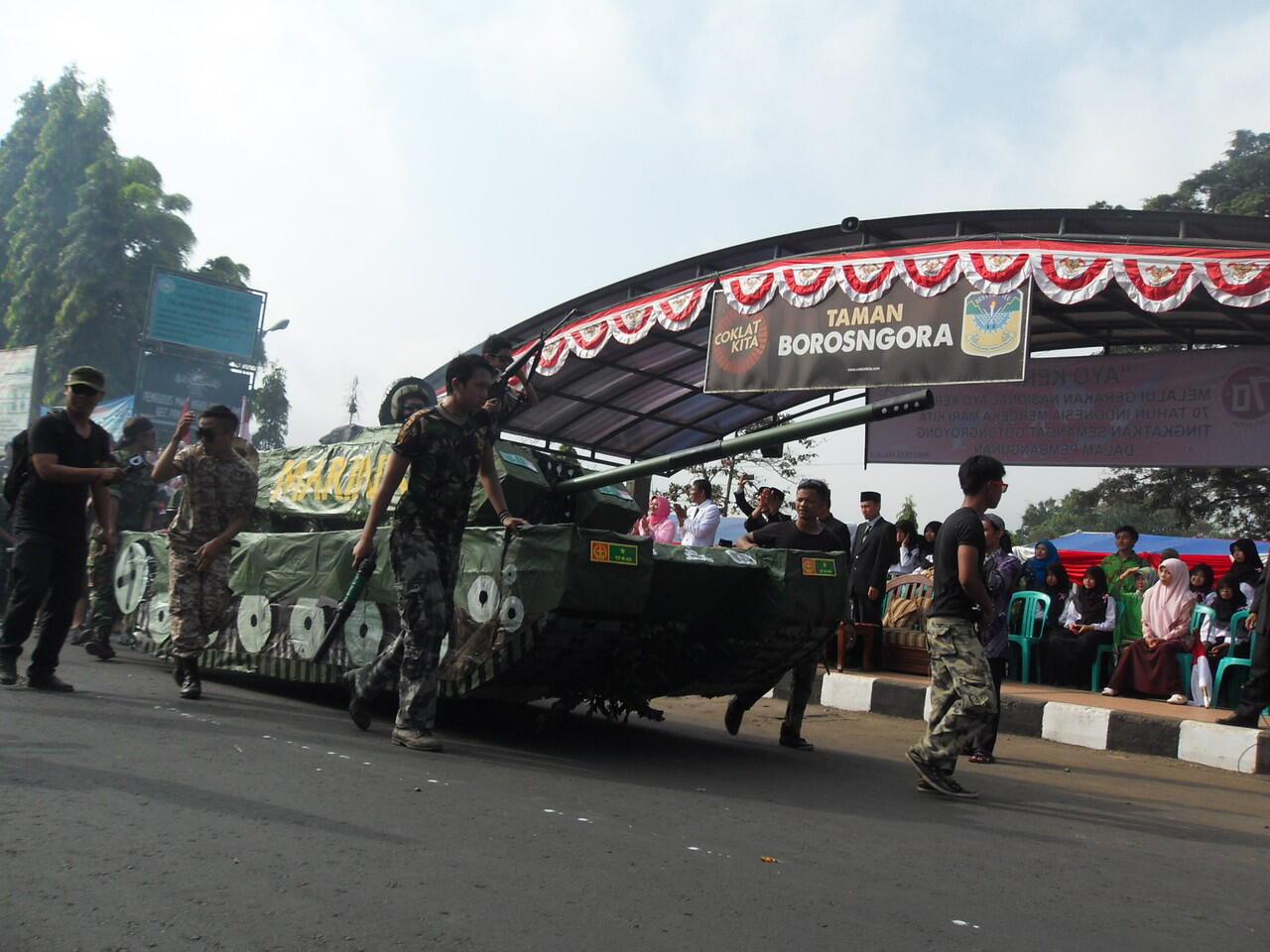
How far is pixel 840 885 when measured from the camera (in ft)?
11.1

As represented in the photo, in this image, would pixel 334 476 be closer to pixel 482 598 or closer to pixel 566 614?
pixel 482 598

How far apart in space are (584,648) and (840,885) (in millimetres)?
2091

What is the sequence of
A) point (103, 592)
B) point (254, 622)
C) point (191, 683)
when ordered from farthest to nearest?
point (103, 592), point (254, 622), point (191, 683)

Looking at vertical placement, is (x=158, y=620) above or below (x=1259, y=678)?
below

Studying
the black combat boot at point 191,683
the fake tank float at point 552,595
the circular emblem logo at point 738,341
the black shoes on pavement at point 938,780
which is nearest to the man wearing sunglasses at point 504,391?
the fake tank float at point 552,595

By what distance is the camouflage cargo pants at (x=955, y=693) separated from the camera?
Answer: 16.2 feet

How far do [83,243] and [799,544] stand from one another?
40845 mm

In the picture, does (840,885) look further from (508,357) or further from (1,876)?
(508,357)

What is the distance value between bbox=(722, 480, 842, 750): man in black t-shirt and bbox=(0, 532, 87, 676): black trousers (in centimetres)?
346

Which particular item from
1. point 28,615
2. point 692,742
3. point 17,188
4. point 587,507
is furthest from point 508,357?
point 17,188

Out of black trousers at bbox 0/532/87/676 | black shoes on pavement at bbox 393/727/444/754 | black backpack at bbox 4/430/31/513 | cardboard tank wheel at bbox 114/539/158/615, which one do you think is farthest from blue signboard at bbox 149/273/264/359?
black shoes on pavement at bbox 393/727/444/754

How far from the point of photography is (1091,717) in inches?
314

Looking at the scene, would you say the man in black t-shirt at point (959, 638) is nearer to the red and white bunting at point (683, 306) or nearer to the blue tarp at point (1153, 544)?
the red and white bunting at point (683, 306)

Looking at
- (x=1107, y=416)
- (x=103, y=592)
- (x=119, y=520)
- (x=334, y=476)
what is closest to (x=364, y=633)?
(x=334, y=476)
